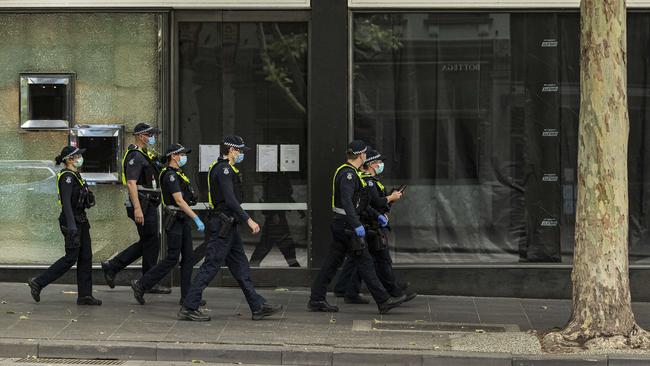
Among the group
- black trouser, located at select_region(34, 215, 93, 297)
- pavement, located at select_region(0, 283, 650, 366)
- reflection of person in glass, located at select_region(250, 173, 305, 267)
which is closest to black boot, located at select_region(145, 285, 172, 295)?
pavement, located at select_region(0, 283, 650, 366)

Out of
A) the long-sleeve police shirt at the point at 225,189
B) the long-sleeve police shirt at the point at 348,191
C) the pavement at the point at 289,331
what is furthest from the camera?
the long-sleeve police shirt at the point at 348,191

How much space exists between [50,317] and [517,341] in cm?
486

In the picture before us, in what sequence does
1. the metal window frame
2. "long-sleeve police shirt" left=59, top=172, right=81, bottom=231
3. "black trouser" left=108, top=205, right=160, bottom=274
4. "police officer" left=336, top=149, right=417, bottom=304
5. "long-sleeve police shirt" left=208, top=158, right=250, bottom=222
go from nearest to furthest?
"long-sleeve police shirt" left=208, top=158, right=250, bottom=222 → "long-sleeve police shirt" left=59, top=172, right=81, bottom=231 → "police officer" left=336, top=149, right=417, bottom=304 → "black trouser" left=108, top=205, right=160, bottom=274 → the metal window frame

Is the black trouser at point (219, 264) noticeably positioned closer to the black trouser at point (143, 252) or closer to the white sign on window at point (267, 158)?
the black trouser at point (143, 252)

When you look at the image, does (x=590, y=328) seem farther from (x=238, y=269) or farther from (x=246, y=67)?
(x=246, y=67)

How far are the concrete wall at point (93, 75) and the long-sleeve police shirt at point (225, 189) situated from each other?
103 inches


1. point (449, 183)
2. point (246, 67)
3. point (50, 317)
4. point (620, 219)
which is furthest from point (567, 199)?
point (50, 317)

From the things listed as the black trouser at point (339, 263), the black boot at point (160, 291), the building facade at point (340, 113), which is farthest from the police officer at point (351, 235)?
the black boot at point (160, 291)

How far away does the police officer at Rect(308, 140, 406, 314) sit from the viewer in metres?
9.73

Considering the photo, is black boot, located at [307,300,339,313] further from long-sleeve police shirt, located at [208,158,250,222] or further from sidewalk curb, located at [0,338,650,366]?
sidewalk curb, located at [0,338,650,366]

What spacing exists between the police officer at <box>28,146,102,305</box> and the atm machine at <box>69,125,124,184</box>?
167 centimetres

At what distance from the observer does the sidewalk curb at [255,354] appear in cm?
822

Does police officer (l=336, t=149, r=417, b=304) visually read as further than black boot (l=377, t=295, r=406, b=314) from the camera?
Yes

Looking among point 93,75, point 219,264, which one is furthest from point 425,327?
point 93,75
